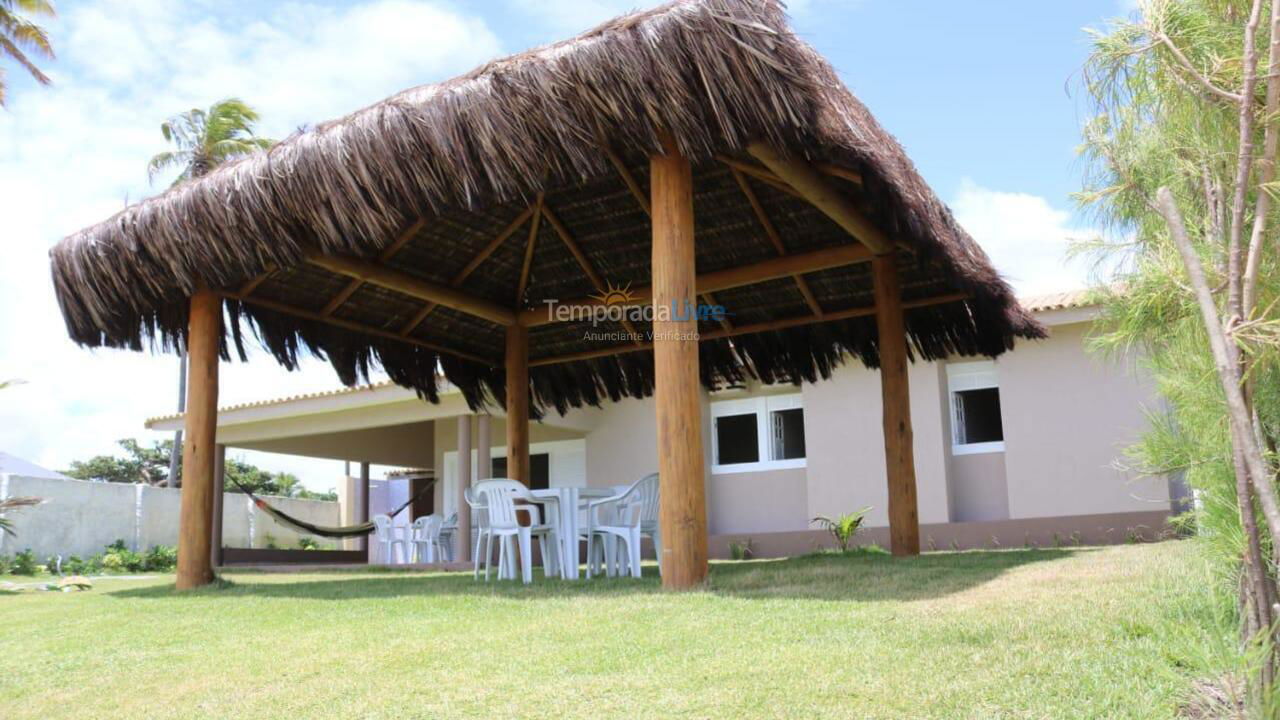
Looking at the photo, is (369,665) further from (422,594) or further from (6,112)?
(6,112)

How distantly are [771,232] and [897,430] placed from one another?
184 centimetres

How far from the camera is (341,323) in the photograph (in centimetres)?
896

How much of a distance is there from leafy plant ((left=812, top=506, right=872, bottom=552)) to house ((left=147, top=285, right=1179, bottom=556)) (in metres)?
0.13

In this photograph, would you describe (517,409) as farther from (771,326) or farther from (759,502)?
(759,502)

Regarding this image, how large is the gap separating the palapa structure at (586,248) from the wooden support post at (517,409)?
3 cm

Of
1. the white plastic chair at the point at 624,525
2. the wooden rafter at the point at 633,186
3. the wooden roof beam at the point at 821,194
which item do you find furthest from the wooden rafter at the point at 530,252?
the white plastic chair at the point at 624,525

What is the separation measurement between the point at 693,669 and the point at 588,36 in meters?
3.37

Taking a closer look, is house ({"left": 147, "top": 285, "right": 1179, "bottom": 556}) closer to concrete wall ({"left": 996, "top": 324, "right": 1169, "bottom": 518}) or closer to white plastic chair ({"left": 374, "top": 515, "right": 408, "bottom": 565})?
concrete wall ({"left": 996, "top": 324, "right": 1169, "bottom": 518})

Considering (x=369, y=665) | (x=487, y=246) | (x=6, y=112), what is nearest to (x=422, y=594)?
(x=369, y=665)

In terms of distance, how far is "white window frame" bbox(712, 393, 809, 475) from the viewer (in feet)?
41.6

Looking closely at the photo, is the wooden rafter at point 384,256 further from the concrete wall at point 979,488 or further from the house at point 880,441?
the concrete wall at point 979,488

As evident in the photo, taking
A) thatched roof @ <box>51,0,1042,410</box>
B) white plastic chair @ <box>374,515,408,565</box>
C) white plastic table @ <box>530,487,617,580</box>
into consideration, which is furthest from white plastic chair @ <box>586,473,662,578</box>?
white plastic chair @ <box>374,515,408,565</box>

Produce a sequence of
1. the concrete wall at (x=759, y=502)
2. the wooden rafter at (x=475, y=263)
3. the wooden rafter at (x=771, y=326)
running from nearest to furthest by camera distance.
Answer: the wooden rafter at (x=771, y=326) < the wooden rafter at (x=475, y=263) < the concrete wall at (x=759, y=502)

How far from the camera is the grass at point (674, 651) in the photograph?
9.37ft
